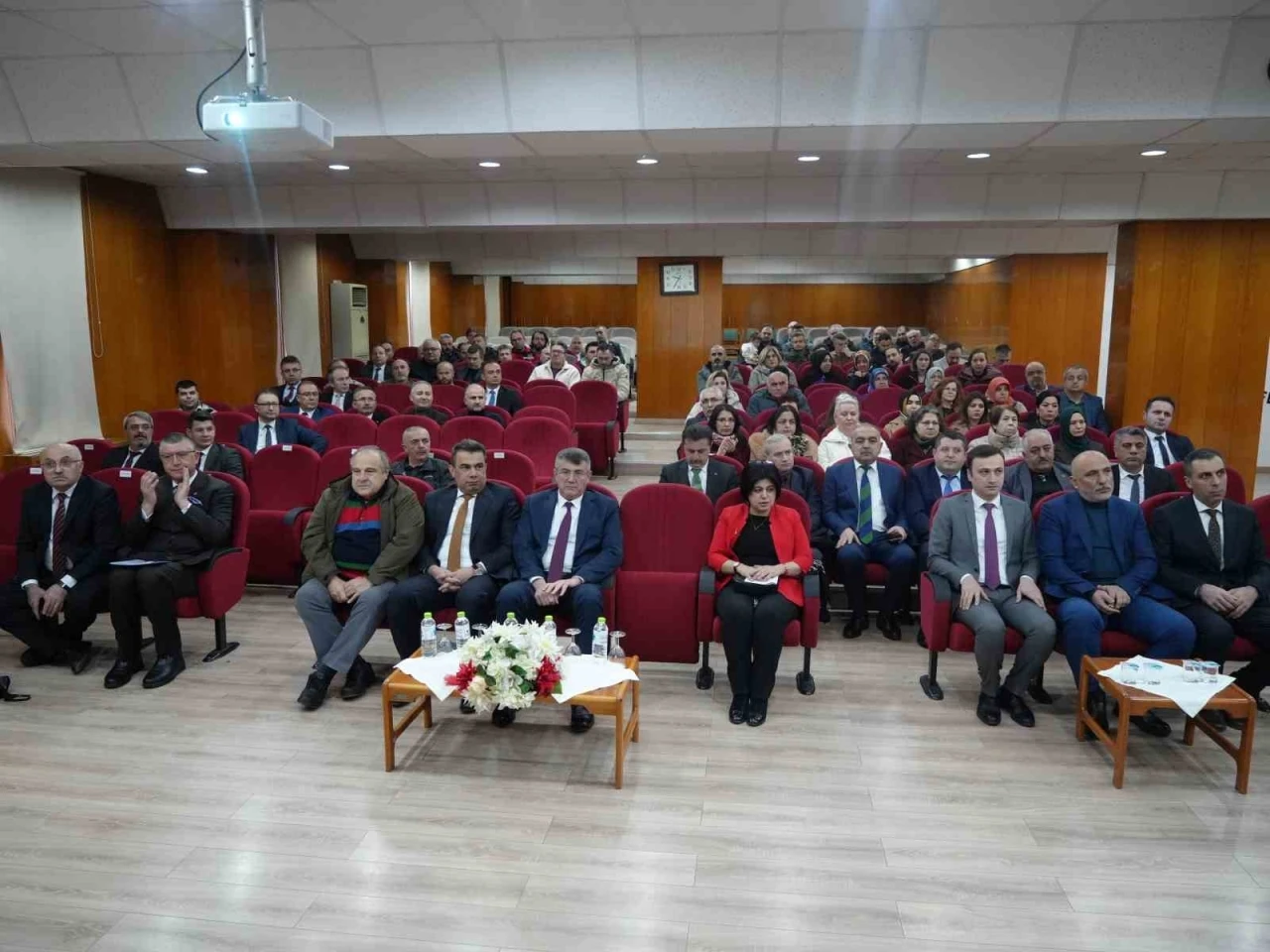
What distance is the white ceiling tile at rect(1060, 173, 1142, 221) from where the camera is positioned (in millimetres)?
8938

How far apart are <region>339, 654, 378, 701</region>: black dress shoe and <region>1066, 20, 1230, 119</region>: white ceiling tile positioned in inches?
211

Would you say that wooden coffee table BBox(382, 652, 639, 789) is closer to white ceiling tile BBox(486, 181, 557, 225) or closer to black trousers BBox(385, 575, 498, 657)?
black trousers BBox(385, 575, 498, 657)

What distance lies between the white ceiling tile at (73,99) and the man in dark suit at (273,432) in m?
2.16

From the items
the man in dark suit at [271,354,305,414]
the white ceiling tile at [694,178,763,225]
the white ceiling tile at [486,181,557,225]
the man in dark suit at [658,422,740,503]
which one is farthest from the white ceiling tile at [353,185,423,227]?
the man in dark suit at [658,422,740,503]

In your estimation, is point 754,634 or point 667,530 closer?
point 754,634

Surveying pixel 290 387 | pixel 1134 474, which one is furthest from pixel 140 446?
pixel 1134 474

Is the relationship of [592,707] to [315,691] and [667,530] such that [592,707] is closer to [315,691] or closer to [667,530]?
[667,530]

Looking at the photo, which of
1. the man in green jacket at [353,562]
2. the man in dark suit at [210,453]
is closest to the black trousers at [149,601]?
the man in green jacket at [353,562]

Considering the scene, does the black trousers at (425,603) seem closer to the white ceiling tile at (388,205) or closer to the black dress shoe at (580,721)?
the black dress shoe at (580,721)

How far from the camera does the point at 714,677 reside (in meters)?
4.84

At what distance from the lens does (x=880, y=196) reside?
973 cm

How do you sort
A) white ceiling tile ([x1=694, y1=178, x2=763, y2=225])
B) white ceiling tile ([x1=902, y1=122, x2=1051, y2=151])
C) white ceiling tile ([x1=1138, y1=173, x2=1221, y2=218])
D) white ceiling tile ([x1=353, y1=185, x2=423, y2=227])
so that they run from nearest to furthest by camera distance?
1. white ceiling tile ([x1=902, y1=122, x2=1051, y2=151])
2. white ceiling tile ([x1=1138, y1=173, x2=1221, y2=218])
3. white ceiling tile ([x1=694, y1=178, x2=763, y2=225])
4. white ceiling tile ([x1=353, y1=185, x2=423, y2=227])

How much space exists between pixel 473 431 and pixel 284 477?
1533mm

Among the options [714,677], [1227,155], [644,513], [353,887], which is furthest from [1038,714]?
[1227,155]
